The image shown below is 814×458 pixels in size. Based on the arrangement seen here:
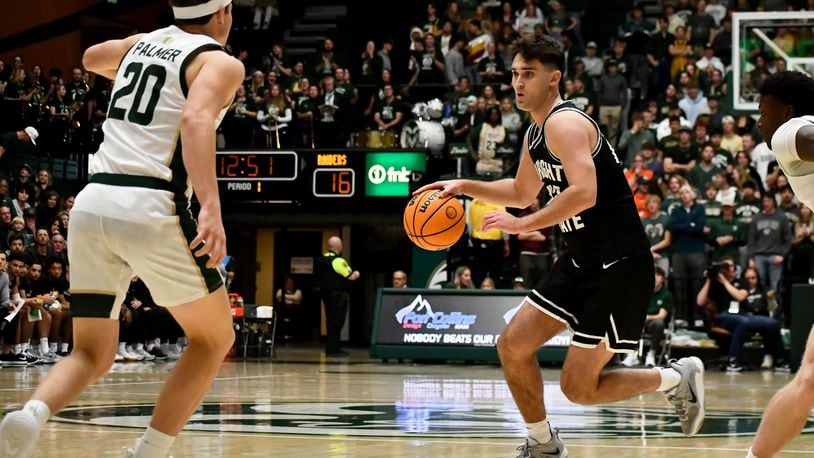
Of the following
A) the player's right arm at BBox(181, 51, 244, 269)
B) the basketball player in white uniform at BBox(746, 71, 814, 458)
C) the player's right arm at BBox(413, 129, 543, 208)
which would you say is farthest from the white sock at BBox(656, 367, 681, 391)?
the player's right arm at BBox(181, 51, 244, 269)

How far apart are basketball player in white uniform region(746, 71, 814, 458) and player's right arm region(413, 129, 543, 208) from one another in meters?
1.53

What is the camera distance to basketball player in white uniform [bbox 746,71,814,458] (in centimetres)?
511

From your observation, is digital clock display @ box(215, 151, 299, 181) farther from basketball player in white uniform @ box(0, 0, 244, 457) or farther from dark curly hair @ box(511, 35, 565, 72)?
basketball player in white uniform @ box(0, 0, 244, 457)

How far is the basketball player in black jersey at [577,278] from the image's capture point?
20.5 feet

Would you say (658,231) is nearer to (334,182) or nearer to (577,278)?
(334,182)

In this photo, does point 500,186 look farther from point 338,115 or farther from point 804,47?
point 338,115

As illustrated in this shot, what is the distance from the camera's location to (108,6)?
26750 mm

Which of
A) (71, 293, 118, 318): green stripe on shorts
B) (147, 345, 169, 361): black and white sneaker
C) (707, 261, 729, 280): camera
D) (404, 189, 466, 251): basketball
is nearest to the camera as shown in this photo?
(71, 293, 118, 318): green stripe on shorts

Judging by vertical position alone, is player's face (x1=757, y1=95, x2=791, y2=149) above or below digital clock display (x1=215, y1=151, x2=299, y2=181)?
above

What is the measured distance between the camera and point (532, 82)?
650 cm

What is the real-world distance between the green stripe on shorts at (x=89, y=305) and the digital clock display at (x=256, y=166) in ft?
51.6

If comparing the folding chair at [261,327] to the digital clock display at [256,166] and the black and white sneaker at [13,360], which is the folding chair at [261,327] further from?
the black and white sneaker at [13,360]

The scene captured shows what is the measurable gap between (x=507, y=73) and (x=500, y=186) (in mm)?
16542

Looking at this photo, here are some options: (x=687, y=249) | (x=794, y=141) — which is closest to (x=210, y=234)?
(x=794, y=141)
